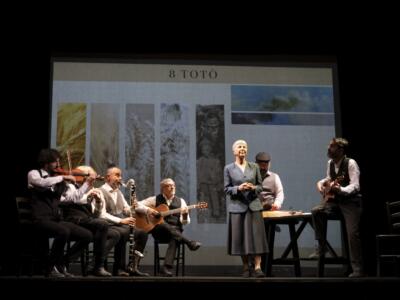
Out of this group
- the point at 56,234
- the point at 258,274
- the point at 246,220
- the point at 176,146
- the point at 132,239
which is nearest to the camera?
the point at 56,234

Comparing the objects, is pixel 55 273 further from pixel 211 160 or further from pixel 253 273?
pixel 211 160

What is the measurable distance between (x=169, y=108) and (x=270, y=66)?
4.56 ft

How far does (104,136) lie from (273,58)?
2299 millimetres

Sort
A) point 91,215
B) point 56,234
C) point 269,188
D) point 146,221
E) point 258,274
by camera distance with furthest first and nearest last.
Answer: point 269,188 → point 146,221 → point 91,215 → point 258,274 → point 56,234

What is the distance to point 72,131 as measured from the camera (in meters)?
7.24

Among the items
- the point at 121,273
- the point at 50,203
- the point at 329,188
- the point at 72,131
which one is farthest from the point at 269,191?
the point at 72,131

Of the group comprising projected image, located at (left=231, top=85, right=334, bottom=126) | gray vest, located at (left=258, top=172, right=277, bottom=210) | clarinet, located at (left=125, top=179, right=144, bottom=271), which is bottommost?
clarinet, located at (left=125, top=179, right=144, bottom=271)

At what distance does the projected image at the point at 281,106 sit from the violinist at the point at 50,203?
2.83 meters

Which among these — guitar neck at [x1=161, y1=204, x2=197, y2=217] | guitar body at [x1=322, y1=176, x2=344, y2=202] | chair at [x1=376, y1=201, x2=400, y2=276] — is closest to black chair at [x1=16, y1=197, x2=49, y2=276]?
guitar neck at [x1=161, y1=204, x2=197, y2=217]

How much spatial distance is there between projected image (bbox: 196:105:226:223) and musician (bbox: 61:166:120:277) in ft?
5.72

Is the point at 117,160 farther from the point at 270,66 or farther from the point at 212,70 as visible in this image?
the point at 270,66

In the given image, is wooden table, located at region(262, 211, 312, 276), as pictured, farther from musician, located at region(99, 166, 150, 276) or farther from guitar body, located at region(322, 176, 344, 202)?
musician, located at region(99, 166, 150, 276)

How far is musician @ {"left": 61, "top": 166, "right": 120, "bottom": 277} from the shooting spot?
5.52 metres

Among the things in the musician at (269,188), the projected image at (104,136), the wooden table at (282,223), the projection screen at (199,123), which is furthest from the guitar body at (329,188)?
the projected image at (104,136)
